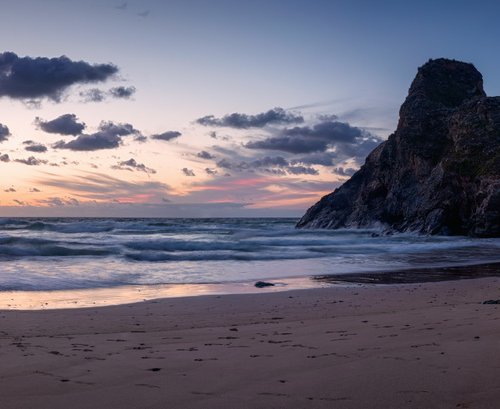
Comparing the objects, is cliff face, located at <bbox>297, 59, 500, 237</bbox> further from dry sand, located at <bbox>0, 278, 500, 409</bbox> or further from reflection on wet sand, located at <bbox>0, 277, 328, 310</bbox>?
dry sand, located at <bbox>0, 278, 500, 409</bbox>

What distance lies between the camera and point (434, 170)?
43.2 meters

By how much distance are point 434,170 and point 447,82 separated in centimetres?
1556

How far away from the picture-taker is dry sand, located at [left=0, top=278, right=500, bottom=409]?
379 centimetres

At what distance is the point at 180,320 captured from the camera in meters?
8.22

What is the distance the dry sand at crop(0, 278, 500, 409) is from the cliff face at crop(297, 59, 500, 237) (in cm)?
3160

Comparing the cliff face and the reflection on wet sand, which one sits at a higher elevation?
the cliff face

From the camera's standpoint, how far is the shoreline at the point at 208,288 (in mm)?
10555

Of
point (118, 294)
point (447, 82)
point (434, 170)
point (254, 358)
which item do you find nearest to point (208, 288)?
point (118, 294)

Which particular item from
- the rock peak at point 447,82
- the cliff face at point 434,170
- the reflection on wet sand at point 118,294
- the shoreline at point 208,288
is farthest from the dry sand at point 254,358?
the rock peak at point 447,82

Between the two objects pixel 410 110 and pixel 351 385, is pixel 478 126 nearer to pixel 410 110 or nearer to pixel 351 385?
pixel 410 110

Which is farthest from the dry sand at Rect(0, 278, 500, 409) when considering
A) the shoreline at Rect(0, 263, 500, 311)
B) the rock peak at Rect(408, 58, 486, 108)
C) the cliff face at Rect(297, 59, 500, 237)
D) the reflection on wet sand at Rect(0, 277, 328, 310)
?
the rock peak at Rect(408, 58, 486, 108)

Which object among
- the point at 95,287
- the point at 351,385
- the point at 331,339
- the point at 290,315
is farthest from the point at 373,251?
the point at 351,385

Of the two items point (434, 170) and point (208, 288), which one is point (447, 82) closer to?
Answer: point (434, 170)

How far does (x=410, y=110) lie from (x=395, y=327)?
4603 centimetres
